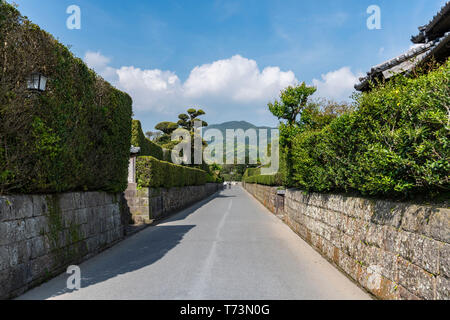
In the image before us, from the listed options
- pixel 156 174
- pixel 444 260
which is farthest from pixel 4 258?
pixel 156 174

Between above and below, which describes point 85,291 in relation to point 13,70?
below

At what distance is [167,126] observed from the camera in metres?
45.4

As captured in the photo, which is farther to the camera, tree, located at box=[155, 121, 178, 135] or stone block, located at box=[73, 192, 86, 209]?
tree, located at box=[155, 121, 178, 135]

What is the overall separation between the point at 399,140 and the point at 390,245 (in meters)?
1.49

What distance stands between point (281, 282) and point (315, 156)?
425 cm

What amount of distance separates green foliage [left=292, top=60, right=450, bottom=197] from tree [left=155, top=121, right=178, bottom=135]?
39.0 metres

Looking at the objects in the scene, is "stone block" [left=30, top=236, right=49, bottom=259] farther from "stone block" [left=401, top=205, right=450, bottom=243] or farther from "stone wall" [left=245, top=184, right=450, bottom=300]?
"stone block" [left=401, top=205, right=450, bottom=243]

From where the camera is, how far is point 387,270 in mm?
4066

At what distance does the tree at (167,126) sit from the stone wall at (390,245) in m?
39.0

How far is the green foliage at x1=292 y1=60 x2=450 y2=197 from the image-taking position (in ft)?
11.0

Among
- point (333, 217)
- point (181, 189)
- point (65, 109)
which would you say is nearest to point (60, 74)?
point (65, 109)

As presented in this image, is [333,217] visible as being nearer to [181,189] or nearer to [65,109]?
[65,109]

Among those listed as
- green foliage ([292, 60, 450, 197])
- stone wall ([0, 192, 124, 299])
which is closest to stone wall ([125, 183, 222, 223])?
stone wall ([0, 192, 124, 299])

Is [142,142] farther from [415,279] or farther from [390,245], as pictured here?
[415,279]
